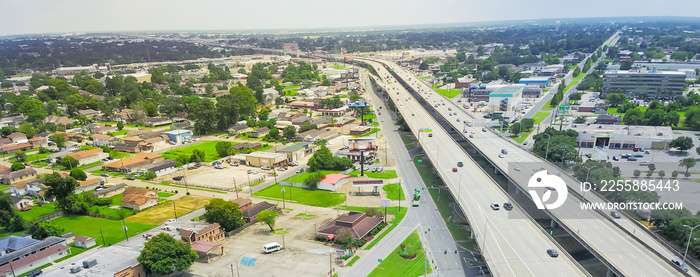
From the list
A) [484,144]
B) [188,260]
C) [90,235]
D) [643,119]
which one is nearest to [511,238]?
[188,260]

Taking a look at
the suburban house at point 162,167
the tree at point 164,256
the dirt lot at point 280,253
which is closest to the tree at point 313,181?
the dirt lot at point 280,253

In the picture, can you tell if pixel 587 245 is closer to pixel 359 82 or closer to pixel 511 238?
pixel 511 238

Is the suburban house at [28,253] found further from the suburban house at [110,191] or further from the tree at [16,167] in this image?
the tree at [16,167]

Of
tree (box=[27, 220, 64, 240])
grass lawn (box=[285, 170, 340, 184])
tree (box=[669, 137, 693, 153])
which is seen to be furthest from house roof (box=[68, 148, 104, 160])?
tree (box=[669, 137, 693, 153])

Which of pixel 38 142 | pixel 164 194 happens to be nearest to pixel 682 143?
pixel 164 194

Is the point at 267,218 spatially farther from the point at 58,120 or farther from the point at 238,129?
the point at 58,120
